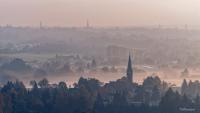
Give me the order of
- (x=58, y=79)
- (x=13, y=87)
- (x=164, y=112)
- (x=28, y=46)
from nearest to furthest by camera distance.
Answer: (x=164, y=112) < (x=13, y=87) < (x=58, y=79) < (x=28, y=46)

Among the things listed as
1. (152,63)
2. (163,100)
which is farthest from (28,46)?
(163,100)

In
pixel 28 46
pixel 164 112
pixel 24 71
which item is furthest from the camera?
pixel 28 46

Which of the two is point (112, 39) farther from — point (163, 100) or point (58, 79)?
point (163, 100)

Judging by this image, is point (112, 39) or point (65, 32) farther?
point (65, 32)

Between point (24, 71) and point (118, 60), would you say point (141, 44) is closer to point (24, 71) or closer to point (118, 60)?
point (118, 60)

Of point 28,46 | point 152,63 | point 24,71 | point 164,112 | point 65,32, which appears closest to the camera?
point 164,112

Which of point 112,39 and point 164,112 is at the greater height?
point 112,39

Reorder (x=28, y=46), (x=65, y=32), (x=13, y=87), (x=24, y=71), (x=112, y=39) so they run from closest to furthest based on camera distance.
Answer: (x=13, y=87), (x=24, y=71), (x=28, y=46), (x=112, y=39), (x=65, y=32)

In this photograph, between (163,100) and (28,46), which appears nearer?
(163,100)

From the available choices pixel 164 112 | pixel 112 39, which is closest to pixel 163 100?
pixel 164 112
